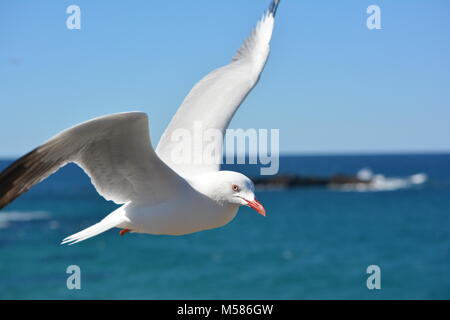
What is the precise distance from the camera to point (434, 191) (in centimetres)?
6775

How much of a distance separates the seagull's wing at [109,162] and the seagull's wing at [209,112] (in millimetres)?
811

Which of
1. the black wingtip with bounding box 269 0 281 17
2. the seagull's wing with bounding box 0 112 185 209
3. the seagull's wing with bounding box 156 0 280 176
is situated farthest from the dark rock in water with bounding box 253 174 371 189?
the seagull's wing with bounding box 0 112 185 209

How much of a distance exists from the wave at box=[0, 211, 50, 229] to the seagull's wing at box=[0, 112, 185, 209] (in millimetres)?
46753

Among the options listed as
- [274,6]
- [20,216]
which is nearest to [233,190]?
[274,6]

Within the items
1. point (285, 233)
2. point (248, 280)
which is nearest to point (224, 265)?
point (248, 280)

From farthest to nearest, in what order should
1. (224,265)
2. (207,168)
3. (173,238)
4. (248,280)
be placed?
(173,238), (224,265), (248,280), (207,168)

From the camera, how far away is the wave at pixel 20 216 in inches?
1992

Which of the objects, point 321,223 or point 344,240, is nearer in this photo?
point 344,240

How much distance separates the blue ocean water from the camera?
109 feet

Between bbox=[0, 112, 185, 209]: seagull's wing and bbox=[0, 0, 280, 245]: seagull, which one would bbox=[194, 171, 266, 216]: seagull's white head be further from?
bbox=[0, 112, 185, 209]: seagull's wing

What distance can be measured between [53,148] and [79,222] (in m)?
41.7

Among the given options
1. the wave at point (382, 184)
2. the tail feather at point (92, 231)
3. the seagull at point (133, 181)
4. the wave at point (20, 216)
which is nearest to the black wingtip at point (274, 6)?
the seagull at point (133, 181)

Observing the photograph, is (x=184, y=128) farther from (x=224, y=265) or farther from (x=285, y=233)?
(x=285, y=233)

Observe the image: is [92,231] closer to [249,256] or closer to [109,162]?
[109,162]
